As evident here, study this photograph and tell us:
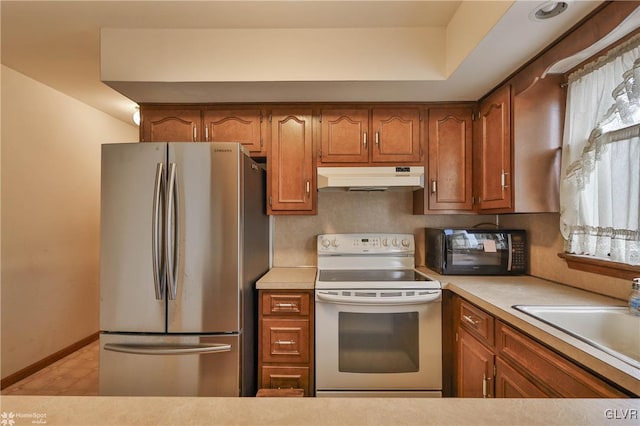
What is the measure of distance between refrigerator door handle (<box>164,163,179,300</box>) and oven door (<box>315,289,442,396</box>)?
2.80ft

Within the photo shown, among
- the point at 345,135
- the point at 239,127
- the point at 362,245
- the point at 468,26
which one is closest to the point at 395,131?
the point at 345,135

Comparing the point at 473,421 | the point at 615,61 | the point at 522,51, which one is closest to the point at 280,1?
the point at 522,51

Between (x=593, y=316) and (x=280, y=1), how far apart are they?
2177mm

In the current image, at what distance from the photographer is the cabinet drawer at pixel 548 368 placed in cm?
92

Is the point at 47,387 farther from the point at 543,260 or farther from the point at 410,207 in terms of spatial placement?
the point at 543,260

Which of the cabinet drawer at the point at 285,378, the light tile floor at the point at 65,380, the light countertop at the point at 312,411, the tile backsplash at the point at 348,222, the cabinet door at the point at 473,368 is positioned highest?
the tile backsplash at the point at 348,222

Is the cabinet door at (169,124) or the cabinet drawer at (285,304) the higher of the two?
the cabinet door at (169,124)

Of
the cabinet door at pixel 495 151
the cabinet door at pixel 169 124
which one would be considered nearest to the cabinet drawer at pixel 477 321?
the cabinet door at pixel 495 151

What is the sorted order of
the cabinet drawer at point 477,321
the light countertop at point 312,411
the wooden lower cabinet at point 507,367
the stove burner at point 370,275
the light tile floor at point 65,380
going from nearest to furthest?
the light countertop at point 312,411, the wooden lower cabinet at point 507,367, the cabinet drawer at point 477,321, the stove burner at point 370,275, the light tile floor at point 65,380

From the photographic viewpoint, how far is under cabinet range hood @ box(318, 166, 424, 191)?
2094 millimetres

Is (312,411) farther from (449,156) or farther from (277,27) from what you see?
(449,156)

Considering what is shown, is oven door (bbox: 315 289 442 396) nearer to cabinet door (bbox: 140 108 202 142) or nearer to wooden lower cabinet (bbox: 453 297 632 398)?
wooden lower cabinet (bbox: 453 297 632 398)

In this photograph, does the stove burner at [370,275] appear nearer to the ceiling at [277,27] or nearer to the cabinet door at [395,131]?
the cabinet door at [395,131]

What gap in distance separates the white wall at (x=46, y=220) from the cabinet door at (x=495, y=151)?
3.61 m
